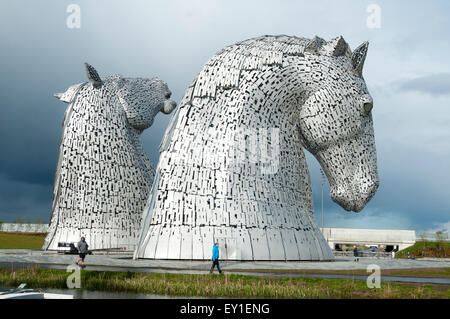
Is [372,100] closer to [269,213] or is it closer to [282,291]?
[269,213]

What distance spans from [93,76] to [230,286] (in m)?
14.3

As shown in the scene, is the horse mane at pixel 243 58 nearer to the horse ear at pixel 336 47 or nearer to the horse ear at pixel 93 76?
the horse ear at pixel 336 47

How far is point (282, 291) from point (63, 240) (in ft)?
44.2

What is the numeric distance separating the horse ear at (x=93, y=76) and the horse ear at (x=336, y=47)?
32.8 feet

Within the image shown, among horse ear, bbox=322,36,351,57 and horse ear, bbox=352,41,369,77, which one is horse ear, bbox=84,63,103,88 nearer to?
horse ear, bbox=322,36,351,57

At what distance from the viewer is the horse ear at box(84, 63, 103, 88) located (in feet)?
69.5

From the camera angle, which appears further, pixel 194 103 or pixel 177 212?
pixel 194 103

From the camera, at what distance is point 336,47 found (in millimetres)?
15375

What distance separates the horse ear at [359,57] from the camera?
15.5m

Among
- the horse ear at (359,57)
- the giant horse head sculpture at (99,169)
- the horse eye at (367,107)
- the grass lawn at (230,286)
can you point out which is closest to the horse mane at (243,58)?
the horse ear at (359,57)

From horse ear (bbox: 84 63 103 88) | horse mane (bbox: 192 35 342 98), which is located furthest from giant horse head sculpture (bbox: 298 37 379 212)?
horse ear (bbox: 84 63 103 88)
